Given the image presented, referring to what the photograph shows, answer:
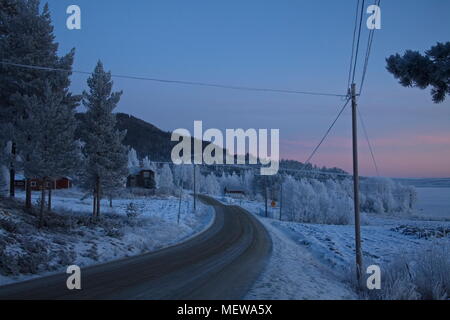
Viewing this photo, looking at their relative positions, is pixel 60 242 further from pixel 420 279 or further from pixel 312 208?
pixel 312 208

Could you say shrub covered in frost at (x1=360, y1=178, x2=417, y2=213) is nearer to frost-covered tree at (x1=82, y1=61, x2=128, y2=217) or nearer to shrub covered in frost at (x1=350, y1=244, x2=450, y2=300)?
frost-covered tree at (x1=82, y1=61, x2=128, y2=217)

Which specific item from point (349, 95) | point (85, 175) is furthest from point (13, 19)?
point (349, 95)

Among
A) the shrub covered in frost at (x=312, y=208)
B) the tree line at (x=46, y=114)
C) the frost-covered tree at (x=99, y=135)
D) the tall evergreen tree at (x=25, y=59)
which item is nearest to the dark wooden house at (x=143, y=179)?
the shrub covered in frost at (x=312, y=208)

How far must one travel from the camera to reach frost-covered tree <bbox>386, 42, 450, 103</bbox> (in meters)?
7.64

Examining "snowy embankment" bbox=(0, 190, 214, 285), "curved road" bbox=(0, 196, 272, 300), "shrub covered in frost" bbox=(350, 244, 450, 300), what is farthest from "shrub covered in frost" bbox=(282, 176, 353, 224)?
"shrub covered in frost" bbox=(350, 244, 450, 300)

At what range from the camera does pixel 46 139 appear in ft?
59.4

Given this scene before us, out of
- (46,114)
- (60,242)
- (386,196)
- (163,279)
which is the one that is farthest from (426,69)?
(386,196)

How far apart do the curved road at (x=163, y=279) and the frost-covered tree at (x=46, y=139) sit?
7080mm

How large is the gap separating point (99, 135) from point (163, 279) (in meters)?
17.5

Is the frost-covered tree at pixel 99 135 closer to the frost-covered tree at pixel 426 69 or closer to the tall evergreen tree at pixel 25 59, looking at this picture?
the tall evergreen tree at pixel 25 59

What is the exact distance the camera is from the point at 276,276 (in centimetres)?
1198

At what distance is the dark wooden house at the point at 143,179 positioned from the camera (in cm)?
8269
